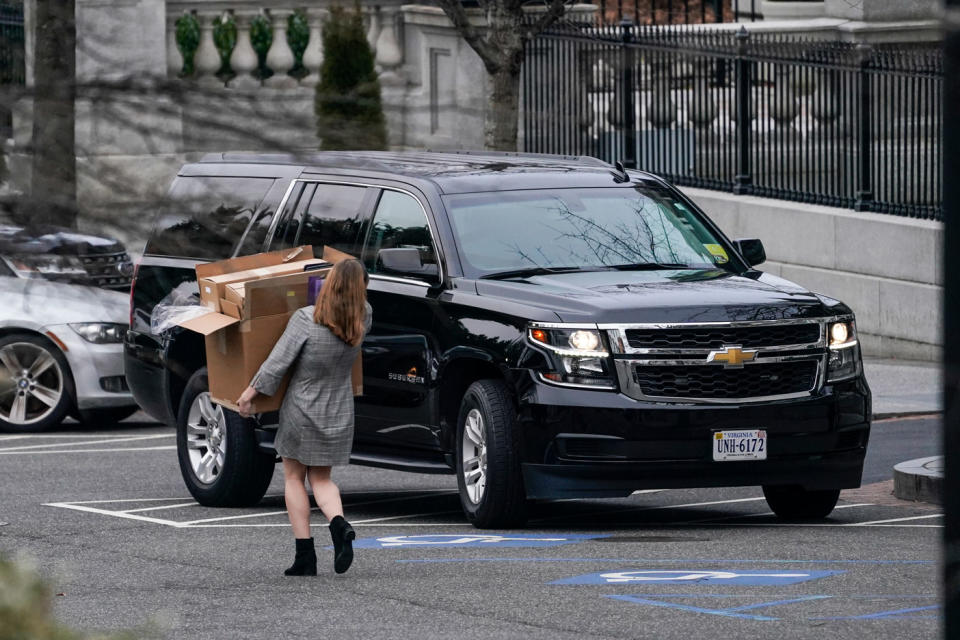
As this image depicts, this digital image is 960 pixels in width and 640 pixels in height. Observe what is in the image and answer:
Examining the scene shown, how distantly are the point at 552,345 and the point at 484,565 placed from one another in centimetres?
129

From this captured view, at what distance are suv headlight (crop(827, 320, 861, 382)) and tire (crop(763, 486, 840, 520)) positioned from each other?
787 millimetres

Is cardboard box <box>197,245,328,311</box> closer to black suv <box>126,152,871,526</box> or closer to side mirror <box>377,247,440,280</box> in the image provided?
black suv <box>126,152,871,526</box>

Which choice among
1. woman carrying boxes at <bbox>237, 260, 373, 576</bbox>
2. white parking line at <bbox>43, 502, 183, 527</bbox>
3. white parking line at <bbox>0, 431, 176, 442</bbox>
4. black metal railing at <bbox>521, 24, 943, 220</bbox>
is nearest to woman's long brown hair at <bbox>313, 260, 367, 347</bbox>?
woman carrying boxes at <bbox>237, 260, 373, 576</bbox>

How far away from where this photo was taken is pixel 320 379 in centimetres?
969

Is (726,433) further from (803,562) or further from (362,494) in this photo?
(362,494)

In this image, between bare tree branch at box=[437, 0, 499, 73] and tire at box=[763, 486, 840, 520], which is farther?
bare tree branch at box=[437, 0, 499, 73]

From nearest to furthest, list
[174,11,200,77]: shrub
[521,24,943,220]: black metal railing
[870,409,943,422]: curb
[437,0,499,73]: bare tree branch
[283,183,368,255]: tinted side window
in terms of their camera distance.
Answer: [283,183,368,255]: tinted side window → [870,409,943,422]: curb → [437,0,499,73]: bare tree branch → [521,24,943,220]: black metal railing → [174,11,200,77]: shrub

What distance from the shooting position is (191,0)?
83.9ft

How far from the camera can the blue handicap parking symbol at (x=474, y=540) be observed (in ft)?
33.6

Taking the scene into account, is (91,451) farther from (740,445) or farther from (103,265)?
(103,265)

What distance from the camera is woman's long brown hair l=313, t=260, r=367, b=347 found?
9555mm

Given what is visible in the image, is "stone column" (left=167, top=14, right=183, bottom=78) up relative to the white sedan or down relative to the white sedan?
up

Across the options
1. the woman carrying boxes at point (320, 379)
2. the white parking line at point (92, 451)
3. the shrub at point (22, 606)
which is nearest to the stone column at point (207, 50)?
the white parking line at point (92, 451)

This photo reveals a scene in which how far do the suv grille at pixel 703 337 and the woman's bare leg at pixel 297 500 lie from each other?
6.03 feet
